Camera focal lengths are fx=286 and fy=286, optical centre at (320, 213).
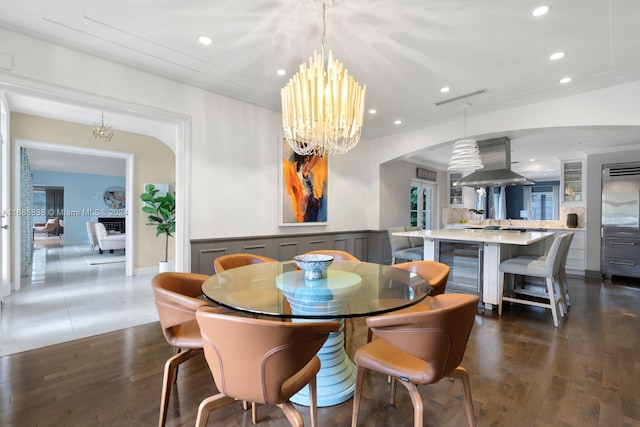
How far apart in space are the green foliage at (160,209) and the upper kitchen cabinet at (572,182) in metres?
8.45

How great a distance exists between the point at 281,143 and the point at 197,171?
1385 millimetres

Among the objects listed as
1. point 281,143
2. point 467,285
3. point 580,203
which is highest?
point 281,143

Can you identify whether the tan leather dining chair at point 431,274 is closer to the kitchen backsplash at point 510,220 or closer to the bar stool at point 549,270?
the bar stool at point 549,270

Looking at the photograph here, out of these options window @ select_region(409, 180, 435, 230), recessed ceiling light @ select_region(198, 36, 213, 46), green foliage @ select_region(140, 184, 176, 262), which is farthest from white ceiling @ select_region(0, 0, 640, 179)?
window @ select_region(409, 180, 435, 230)

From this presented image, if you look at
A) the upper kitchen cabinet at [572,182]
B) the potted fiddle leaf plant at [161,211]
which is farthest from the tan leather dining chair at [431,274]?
the upper kitchen cabinet at [572,182]

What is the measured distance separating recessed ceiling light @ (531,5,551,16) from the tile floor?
4.64 metres

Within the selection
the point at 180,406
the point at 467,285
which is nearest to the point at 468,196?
the point at 467,285

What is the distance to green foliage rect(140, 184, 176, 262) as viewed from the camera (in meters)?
5.55

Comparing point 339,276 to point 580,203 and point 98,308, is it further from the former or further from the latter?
point 580,203

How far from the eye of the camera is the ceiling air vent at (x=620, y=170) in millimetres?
5258

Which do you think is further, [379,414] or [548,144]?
[548,144]

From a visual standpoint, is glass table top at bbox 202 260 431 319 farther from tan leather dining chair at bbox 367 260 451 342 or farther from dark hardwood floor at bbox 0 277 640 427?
dark hardwood floor at bbox 0 277 640 427

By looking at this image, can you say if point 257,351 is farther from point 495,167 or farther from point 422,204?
point 422,204

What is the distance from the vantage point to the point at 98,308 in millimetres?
3611
